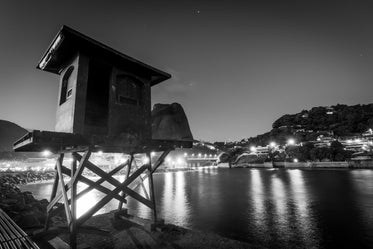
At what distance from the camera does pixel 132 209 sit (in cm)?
1609

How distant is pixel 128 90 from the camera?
745cm

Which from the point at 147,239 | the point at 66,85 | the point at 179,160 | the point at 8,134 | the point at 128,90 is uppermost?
the point at 8,134

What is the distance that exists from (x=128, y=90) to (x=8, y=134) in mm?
138314

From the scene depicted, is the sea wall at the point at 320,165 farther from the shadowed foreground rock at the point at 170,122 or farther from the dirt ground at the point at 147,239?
the dirt ground at the point at 147,239

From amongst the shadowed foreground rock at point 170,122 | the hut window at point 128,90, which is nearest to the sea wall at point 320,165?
the shadowed foreground rock at point 170,122

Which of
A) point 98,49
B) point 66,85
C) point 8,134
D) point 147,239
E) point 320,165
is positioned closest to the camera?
point 147,239

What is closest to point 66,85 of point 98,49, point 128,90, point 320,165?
point 98,49

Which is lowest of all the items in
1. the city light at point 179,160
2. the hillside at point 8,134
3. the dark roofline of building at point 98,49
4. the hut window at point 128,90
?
the city light at point 179,160

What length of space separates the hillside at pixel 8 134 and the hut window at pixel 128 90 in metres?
119

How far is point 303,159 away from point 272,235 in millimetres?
83618

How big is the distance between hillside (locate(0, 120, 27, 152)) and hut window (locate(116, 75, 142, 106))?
11903 cm

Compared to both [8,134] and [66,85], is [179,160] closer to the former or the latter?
[8,134]

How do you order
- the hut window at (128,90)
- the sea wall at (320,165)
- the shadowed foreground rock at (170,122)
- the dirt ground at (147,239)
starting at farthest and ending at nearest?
the shadowed foreground rock at (170,122) → the sea wall at (320,165) → the hut window at (128,90) → the dirt ground at (147,239)

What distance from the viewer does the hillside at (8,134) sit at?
314ft
